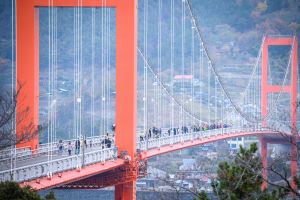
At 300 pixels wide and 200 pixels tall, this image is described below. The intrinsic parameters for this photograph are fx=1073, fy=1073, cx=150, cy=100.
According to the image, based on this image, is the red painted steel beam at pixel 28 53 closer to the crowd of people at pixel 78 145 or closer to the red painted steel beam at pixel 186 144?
the crowd of people at pixel 78 145

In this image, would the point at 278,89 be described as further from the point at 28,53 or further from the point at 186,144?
the point at 28,53

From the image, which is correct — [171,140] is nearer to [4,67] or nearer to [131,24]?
[131,24]

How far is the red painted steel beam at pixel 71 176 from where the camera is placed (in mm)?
16594

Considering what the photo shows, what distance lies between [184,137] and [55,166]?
13427 mm

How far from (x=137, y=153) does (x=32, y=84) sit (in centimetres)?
280

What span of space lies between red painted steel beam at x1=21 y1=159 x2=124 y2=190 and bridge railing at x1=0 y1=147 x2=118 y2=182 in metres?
0.08

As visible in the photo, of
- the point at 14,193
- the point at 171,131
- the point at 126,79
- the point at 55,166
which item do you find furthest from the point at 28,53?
the point at 171,131

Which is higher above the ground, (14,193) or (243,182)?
(243,182)

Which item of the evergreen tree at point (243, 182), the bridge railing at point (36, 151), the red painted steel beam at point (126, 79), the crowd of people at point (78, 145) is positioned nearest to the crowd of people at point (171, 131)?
the bridge railing at point (36, 151)

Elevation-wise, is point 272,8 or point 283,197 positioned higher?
point 272,8

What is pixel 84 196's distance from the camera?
42.0 m

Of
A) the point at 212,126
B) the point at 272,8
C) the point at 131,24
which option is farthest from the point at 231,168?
the point at 272,8

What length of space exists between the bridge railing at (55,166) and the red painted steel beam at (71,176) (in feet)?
0.27

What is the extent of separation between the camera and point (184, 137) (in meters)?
31.3
